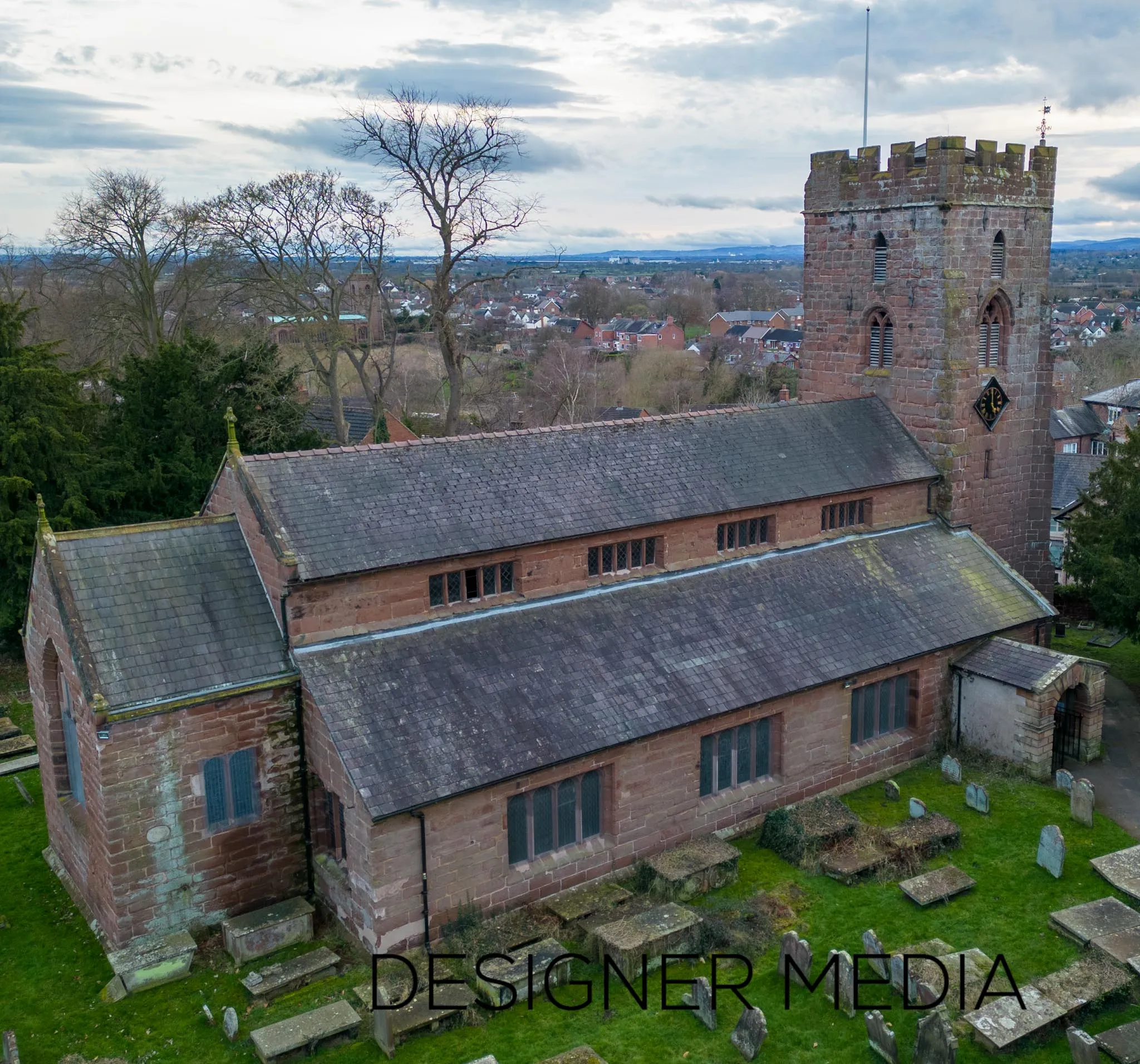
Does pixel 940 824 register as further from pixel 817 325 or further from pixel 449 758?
pixel 817 325

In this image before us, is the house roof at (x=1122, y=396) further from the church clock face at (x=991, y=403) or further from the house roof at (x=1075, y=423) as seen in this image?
the church clock face at (x=991, y=403)

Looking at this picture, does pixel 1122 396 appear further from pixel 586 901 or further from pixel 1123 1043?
pixel 586 901

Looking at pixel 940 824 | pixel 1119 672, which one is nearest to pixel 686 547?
pixel 940 824

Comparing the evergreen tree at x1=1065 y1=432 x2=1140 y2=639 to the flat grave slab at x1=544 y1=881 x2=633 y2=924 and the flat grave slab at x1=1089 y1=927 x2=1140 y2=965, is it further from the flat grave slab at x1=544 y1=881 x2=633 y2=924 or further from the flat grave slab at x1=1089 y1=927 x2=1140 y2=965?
the flat grave slab at x1=544 y1=881 x2=633 y2=924

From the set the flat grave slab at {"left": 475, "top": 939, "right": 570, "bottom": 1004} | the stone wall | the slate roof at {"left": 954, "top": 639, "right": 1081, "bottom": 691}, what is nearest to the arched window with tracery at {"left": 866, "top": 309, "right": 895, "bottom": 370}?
the slate roof at {"left": 954, "top": 639, "right": 1081, "bottom": 691}

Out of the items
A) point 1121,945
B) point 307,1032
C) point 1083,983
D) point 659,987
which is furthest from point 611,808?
point 1121,945

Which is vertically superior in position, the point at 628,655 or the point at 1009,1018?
the point at 628,655
